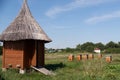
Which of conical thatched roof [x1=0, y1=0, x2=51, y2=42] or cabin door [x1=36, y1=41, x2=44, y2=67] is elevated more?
conical thatched roof [x1=0, y1=0, x2=51, y2=42]

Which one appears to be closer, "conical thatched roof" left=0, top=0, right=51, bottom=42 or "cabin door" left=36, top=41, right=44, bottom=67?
"conical thatched roof" left=0, top=0, right=51, bottom=42

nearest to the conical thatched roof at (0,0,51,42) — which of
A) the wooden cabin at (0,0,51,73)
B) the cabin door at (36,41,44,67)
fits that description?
the wooden cabin at (0,0,51,73)

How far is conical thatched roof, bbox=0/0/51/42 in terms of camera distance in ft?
61.3

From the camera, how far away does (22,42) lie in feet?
62.2

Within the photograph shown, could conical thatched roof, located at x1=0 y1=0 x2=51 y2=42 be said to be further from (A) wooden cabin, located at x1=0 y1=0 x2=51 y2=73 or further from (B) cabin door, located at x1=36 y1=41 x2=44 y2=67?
(B) cabin door, located at x1=36 y1=41 x2=44 y2=67

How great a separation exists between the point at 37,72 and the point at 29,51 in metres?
1.93

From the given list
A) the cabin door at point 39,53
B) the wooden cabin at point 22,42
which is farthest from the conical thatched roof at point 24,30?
the cabin door at point 39,53

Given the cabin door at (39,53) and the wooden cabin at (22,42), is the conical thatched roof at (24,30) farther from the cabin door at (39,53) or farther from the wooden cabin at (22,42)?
the cabin door at (39,53)

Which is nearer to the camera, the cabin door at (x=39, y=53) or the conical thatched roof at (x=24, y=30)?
the conical thatched roof at (x=24, y=30)

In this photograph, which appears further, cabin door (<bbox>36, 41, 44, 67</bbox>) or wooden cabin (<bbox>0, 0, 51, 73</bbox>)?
cabin door (<bbox>36, 41, 44, 67</bbox>)

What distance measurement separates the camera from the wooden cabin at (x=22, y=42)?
1873 centimetres

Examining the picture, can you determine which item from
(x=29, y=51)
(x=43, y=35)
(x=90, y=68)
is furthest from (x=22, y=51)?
(x=90, y=68)

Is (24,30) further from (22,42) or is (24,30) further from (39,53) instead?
(39,53)

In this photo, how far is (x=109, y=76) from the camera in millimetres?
12867
